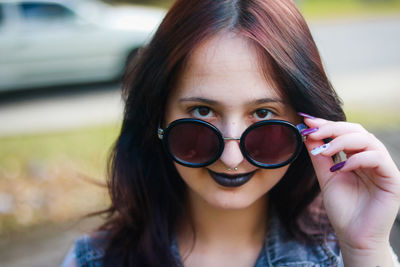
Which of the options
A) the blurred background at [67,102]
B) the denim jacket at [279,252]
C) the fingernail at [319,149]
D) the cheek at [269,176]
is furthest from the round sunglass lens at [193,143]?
the blurred background at [67,102]

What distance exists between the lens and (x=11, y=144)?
519 cm

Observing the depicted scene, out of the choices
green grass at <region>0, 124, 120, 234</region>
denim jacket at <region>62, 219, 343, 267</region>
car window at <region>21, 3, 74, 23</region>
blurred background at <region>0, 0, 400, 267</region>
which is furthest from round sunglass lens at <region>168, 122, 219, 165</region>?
car window at <region>21, 3, 74, 23</region>

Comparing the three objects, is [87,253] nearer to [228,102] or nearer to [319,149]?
[228,102]

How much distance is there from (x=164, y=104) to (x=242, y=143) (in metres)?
0.35

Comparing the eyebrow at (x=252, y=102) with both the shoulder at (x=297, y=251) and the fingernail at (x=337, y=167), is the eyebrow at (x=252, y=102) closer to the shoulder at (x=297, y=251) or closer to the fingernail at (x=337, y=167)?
the fingernail at (x=337, y=167)

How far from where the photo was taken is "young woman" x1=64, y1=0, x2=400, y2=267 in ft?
4.78

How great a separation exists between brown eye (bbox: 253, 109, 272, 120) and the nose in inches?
4.3

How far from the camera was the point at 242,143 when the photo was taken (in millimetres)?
1484

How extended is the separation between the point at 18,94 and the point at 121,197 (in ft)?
20.7

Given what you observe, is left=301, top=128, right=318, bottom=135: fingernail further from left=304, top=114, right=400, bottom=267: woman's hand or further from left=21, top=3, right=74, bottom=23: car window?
left=21, top=3, right=74, bottom=23: car window

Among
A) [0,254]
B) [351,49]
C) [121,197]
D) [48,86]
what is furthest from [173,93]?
[351,49]

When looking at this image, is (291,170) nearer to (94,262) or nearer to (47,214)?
(94,262)

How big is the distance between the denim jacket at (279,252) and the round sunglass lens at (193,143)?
471 millimetres

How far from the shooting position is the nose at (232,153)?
4.89ft
